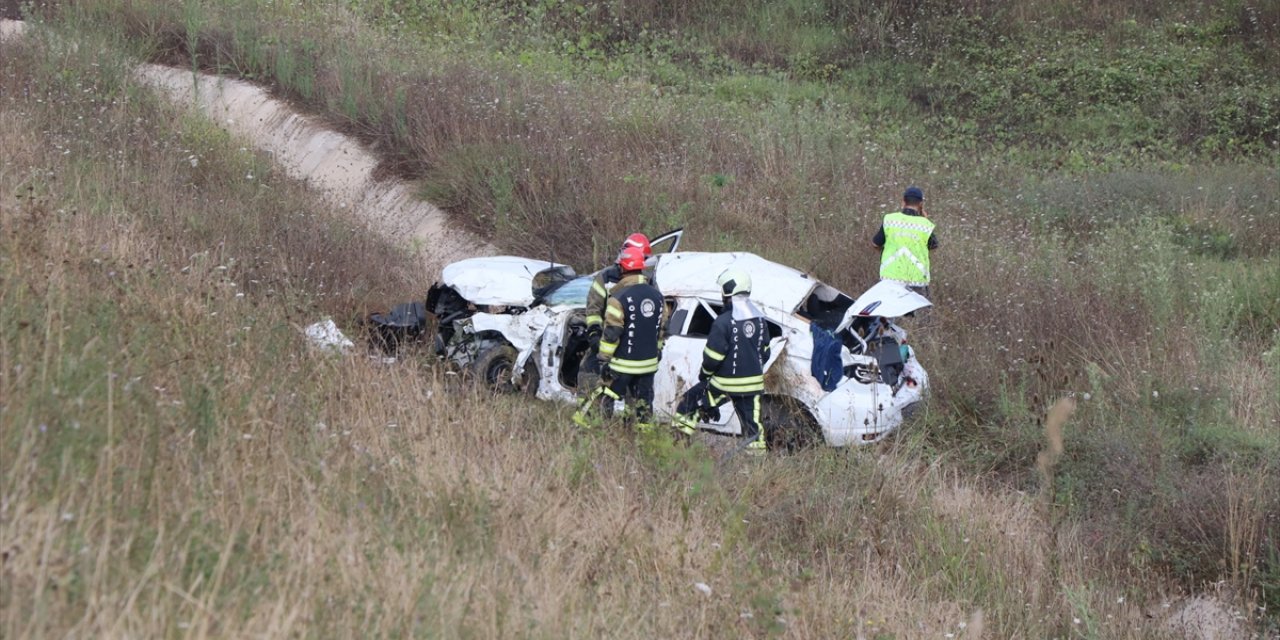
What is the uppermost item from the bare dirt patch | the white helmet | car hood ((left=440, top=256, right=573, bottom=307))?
the white helmet

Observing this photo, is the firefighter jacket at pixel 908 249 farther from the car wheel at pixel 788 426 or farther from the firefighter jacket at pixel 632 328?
the firefighter jacket at pixel 632 328

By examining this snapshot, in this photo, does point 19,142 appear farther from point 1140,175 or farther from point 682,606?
point 1140,175

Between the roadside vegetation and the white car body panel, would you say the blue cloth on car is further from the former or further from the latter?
the roadside vegetation

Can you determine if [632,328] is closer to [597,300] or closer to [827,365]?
[597,300]

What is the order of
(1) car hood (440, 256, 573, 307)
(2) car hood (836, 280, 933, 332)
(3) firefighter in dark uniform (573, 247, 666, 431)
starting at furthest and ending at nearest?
(1) car hood (440, 256, 573, 307) < (2) car hood (836, 280, 933, 332) < (3) firefighter in dark uniform (573, 247, 666, 431)

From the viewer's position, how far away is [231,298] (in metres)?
7.47

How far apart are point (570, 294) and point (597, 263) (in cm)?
304

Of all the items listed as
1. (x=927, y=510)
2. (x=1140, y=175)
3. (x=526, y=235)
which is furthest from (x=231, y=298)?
(x=1140, y=175)

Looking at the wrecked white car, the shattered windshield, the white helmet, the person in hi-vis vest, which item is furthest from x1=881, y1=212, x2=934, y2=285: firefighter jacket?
the shattered windshield

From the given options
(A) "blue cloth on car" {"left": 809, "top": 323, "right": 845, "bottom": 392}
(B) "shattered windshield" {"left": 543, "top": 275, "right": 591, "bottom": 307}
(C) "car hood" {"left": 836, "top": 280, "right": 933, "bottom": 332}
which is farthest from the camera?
(B) "shattered windshield" {"left": 543, "top": 275, "right": 591, "bottom": 307}

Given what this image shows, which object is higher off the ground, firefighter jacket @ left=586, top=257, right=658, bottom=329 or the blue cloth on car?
firefighter jacket @ left=586, top=257, right=658, bottom=329

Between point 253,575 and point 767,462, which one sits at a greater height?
point 253,575

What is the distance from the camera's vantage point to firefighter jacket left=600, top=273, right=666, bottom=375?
920cm

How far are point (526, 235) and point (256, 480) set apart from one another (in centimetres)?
926
